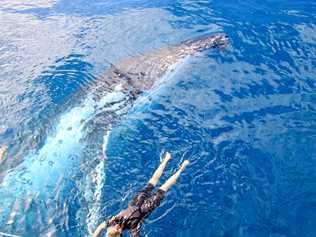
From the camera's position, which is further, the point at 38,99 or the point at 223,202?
the point at 38,99

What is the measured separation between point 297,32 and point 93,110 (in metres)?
4.92

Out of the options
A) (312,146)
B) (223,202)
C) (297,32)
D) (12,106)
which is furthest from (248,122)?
(12,106)

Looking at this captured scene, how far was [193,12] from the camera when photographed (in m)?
11.6

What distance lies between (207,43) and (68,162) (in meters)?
4.38

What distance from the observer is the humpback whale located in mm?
6367

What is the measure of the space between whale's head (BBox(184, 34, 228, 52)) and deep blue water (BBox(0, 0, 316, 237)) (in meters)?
0.17

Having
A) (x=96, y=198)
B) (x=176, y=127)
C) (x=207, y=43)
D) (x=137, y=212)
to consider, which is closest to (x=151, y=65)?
(x=207, y=43)

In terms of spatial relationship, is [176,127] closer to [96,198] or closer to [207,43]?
[96,198]

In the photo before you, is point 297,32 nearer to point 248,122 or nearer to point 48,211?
point 248,122

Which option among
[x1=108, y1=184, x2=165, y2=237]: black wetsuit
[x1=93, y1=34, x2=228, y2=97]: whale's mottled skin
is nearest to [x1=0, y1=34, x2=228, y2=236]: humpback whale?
[x1=93, y1=34, x2=228, y2=97]: whale's mottled skin

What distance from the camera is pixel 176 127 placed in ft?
25.2

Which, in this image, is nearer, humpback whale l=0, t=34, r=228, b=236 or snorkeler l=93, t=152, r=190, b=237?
snorkeler l=93, t=152, r=190, b=237

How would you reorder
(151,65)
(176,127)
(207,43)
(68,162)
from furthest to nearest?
(207,43) → (151,65) → (176,127) → (68,162)

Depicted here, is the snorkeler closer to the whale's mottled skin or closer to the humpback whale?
the humpback whale
